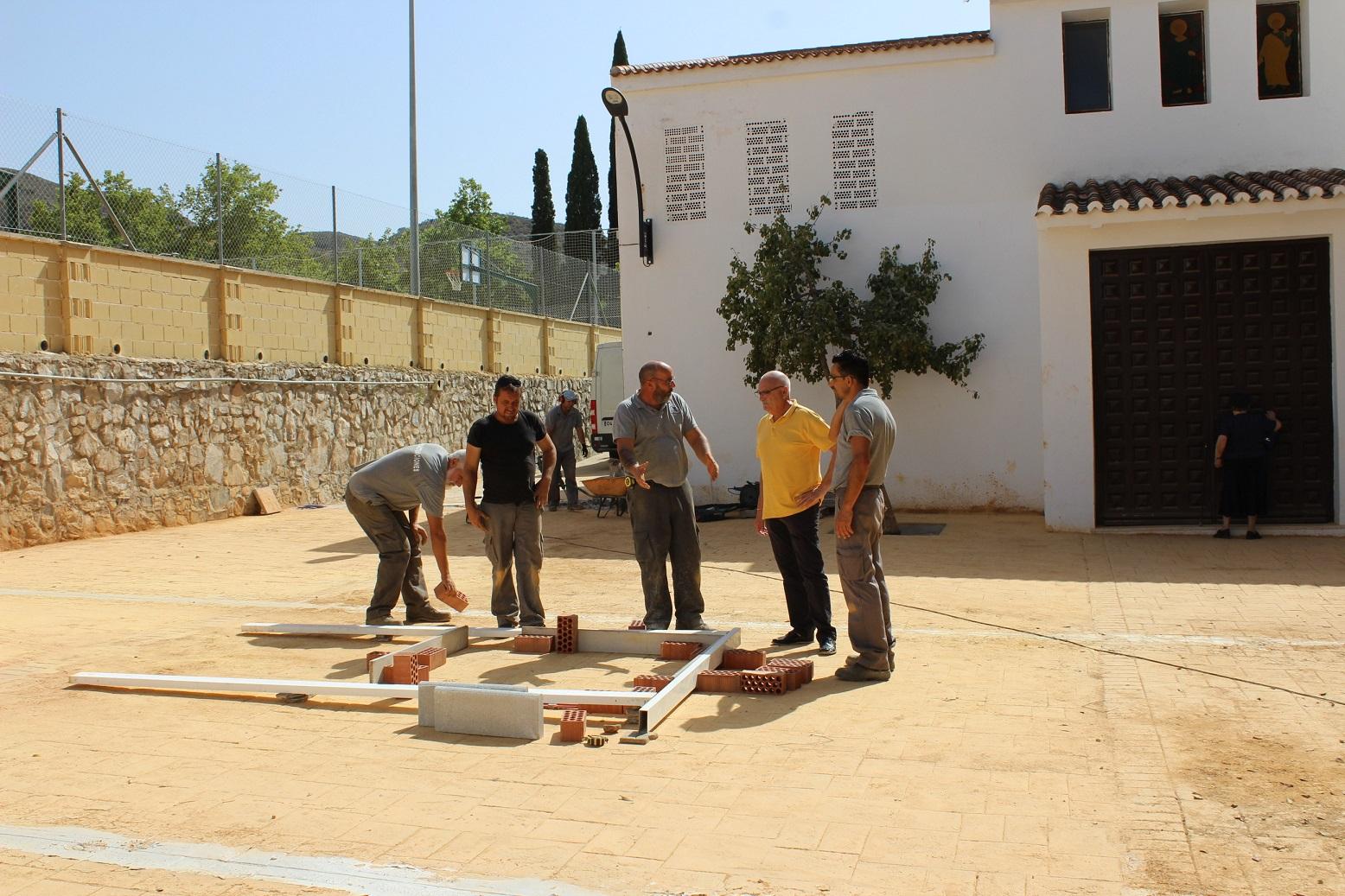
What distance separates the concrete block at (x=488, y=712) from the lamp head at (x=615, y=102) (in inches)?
434

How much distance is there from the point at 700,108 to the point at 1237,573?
9.68 m

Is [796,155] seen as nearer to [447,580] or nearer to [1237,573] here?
[1237,573]

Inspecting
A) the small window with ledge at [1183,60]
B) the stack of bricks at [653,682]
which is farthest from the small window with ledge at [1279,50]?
the stack of bricks at [653,682]

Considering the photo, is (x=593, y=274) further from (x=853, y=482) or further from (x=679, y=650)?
(x=853, y=482)

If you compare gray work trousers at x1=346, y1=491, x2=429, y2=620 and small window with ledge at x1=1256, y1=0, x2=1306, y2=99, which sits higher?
small window with ledge at x1=1256, y1=0, x2=1306, y2=99

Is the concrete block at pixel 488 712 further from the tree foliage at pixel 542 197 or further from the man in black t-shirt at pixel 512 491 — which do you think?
the tree foliage at pixel 542 197

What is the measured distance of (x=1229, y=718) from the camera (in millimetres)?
6020

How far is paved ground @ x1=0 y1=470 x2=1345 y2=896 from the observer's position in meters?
4.20

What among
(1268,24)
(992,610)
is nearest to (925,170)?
(1268,24)

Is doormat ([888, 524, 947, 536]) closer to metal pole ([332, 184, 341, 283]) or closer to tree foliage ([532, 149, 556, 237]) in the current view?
Answer: metal pole ([332, 184, 341, 283])

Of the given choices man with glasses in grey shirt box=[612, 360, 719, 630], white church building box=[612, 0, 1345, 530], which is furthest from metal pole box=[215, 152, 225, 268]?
man with glasses in grey shirt box=[612, 360, 719, 630]

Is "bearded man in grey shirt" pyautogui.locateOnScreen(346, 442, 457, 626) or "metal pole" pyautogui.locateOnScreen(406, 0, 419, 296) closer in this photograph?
"bearded man in grey shirt" pyautogui.locateOnScreen(346, 442, 457, 626)

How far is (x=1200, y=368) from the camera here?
43.8 ft

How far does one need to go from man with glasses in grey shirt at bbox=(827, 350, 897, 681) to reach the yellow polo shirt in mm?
647
